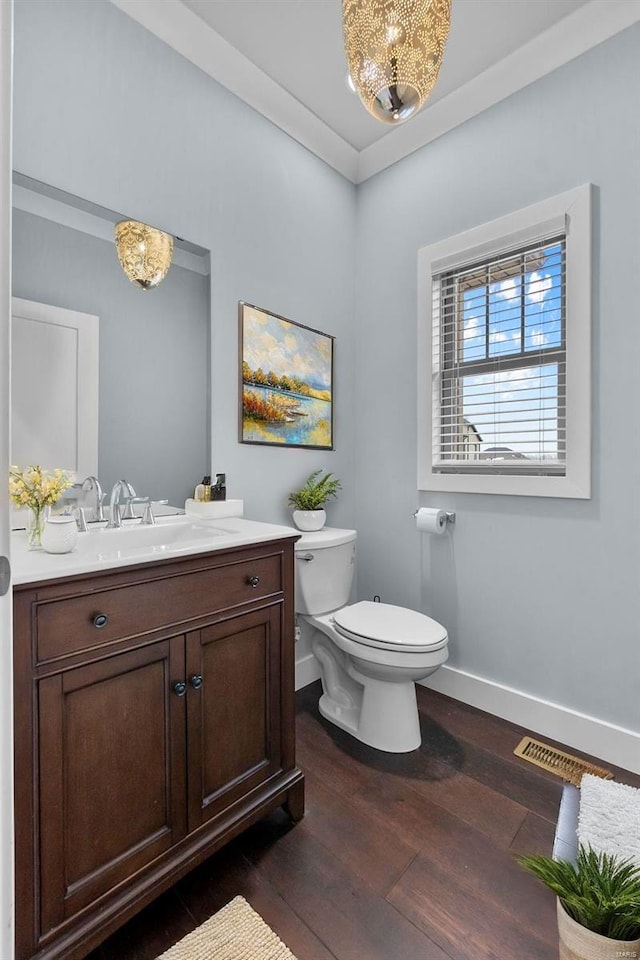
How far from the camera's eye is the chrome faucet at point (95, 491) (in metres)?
1.49

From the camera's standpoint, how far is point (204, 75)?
182 centimetres

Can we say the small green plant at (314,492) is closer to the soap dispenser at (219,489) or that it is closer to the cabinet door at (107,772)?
the soap dispenser at (219,489)

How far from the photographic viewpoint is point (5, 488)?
641mm

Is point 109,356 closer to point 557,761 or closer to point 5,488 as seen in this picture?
point 5,488

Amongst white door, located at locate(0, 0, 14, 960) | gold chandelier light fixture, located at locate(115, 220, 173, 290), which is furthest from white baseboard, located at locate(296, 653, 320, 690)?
gold chandelier light fixture, located at locate(115, 220, 173, 290)

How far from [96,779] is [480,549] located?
67.1 inches

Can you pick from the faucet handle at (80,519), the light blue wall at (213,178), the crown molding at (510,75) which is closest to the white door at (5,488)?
the faucet handle at (80,519)

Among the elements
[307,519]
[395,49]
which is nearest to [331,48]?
[395,49]

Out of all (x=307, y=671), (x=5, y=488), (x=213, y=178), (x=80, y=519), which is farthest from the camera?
(x=307, y=671)

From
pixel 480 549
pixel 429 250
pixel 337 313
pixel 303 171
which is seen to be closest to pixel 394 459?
pixel 480 549

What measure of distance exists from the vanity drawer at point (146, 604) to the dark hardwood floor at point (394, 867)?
2.45ft

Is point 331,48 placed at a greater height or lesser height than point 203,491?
greater

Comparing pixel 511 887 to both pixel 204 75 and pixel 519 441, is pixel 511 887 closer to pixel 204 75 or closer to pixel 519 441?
pixel 519 441

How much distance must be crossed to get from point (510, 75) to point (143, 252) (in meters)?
1.75
